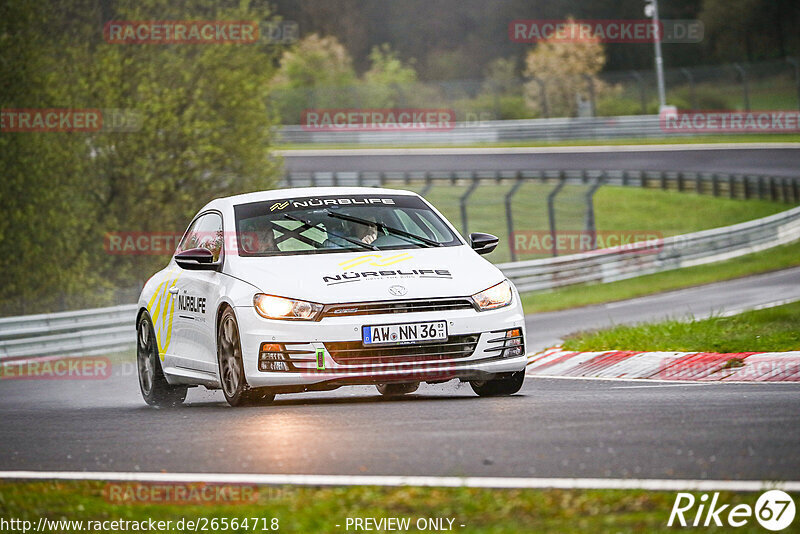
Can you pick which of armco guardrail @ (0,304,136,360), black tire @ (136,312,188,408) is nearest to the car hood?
black tire @ (136,312,188,408)

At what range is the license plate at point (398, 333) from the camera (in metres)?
9.41

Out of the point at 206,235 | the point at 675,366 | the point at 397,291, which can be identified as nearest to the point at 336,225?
the point at 206,235

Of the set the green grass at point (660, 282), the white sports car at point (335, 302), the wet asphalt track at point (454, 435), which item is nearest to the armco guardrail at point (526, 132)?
the green grass at point (660, 282)

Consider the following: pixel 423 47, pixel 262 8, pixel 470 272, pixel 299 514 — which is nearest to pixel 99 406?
pixel 470 272

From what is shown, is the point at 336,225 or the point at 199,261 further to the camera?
the point at 336,225

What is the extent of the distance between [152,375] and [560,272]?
61.4 ft

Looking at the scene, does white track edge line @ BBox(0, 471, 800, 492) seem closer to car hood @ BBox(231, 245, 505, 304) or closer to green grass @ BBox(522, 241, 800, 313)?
A: car hood @ BBox(231, 245, 505, 304)

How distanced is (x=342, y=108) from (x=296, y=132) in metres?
2.68

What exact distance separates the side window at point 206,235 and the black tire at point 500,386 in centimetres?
226

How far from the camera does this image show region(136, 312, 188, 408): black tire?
1153cm

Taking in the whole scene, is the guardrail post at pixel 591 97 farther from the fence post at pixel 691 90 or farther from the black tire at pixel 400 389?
the black tire at pixel 400 389

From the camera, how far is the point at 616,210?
137 ft

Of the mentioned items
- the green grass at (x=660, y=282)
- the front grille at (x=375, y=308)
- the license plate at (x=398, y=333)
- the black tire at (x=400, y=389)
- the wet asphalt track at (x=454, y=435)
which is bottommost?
the green grass at (x=660, y=282)

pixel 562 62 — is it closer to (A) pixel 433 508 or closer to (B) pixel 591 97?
(B) pixel 591 97
